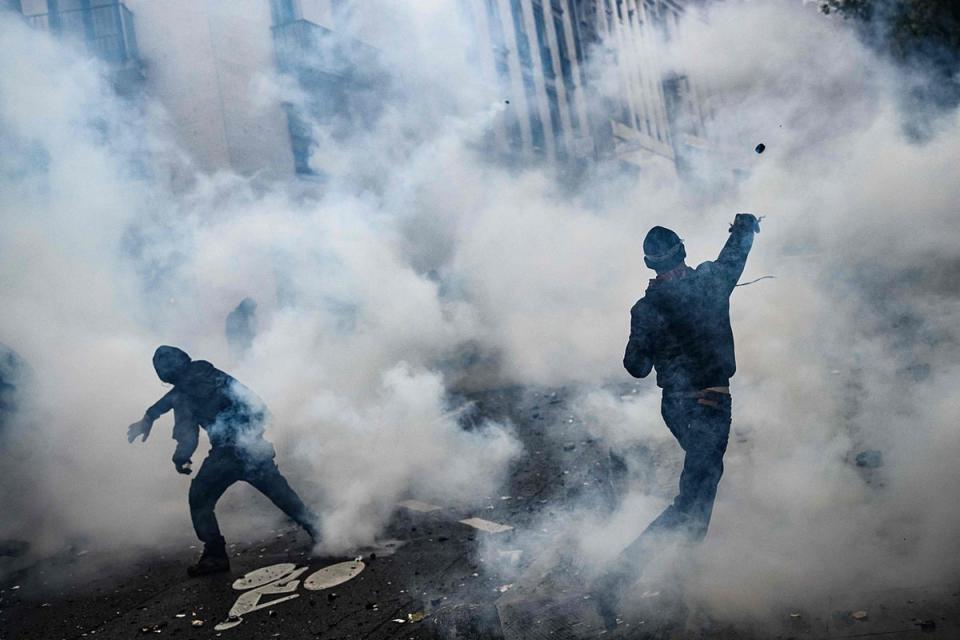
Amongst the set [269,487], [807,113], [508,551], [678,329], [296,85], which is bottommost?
[508,551]

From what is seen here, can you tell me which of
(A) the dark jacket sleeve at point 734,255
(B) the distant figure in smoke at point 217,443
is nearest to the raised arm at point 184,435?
(B) the distant figure in smoke at point 217,443

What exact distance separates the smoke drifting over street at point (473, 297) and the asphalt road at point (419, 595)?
0.72ft

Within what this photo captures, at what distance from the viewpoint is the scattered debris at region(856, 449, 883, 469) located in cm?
403

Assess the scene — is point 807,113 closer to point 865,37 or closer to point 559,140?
point 865,37

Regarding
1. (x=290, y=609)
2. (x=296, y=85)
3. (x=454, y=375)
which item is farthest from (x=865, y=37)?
(x=290, y=609)

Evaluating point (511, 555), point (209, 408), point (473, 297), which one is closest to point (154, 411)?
point (209, 408)

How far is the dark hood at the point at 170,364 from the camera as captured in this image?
484 centimetres

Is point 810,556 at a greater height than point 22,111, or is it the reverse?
point 22,111

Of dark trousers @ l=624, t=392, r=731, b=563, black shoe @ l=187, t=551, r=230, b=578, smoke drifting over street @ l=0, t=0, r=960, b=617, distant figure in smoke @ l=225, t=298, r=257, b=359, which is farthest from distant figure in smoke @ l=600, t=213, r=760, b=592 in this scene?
distant figure in smoke @ l=225, t=298, r=257, b=359

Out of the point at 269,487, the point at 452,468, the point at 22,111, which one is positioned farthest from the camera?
the point at 22,111

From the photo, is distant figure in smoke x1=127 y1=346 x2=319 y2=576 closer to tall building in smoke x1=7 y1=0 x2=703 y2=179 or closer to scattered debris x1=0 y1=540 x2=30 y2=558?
scattered debris x1=0 y1=540 x2=30 y2=558

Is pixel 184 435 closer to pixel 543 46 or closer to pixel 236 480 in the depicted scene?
pixel 236 480

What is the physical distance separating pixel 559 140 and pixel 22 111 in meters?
10.3

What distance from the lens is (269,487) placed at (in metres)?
4.80
